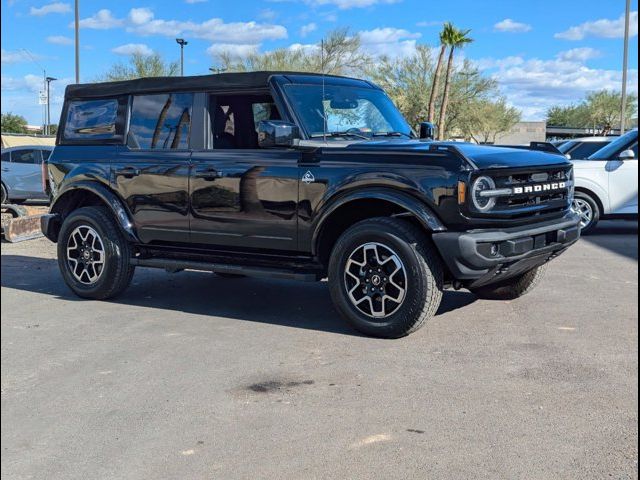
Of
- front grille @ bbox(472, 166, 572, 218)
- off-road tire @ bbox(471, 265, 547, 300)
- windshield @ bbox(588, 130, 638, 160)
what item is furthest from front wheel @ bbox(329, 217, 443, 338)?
windshield @ bbox(588, 130, 638, 160)

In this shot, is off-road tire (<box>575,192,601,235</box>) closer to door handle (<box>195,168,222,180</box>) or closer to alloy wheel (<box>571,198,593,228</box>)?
alloy wheel (<box>571,198,593,228</box>)

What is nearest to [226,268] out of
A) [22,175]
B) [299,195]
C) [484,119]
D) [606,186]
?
[299,195]

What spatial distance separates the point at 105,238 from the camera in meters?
6.84

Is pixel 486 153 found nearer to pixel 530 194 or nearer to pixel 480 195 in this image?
pixel 480 195

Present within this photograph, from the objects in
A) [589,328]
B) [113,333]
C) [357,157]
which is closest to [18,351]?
[113,333]

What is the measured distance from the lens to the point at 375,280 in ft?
18.0

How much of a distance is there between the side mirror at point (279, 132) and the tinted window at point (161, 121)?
1.08m

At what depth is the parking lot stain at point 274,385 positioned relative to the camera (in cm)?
442

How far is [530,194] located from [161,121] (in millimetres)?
3422

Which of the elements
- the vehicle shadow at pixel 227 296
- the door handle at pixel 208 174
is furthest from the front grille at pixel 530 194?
the door handle at pixel 208 174

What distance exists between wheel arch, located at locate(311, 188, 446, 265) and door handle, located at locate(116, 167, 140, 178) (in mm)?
1972

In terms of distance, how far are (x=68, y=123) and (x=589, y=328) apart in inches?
211

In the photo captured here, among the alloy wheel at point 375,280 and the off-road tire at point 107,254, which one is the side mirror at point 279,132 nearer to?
the alloy wheel at point 375,280

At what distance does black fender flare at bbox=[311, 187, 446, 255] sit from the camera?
5156 millimetres
